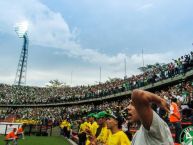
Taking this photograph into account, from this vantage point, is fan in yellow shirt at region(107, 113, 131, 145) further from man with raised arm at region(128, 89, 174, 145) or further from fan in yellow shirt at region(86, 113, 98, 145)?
fan in yellow shirt at region(86, 113, 98, 145)

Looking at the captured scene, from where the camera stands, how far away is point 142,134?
320 cm

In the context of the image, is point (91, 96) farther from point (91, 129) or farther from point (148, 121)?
point (148, 121)

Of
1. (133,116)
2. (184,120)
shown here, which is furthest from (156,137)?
(184,120)

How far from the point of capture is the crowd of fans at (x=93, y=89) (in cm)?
2853

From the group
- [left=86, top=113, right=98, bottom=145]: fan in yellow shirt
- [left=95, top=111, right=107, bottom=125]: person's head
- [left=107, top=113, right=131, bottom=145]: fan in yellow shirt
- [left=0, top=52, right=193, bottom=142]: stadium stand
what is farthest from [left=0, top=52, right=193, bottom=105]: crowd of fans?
[left=107, top=113, right=131, bottom=145]: fan in yellow shirt

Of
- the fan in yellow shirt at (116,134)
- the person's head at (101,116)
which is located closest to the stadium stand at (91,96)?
the person's head at (101,116)

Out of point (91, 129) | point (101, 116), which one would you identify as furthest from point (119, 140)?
point (91, 129)

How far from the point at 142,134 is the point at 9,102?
65189 mm

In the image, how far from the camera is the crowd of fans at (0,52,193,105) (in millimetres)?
28531

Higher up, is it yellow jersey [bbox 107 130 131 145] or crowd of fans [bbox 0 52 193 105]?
crowd of fans [bbox 0 52 193 105]

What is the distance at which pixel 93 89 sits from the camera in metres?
53.9

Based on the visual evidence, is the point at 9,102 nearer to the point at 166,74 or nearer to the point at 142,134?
the point at 166,74

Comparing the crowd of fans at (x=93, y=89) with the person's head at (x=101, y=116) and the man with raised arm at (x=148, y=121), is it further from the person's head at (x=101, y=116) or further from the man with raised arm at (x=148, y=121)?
the man with raised arm at (x=148, y=121)

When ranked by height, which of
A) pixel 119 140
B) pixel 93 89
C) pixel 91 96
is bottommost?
pixel 119 140
